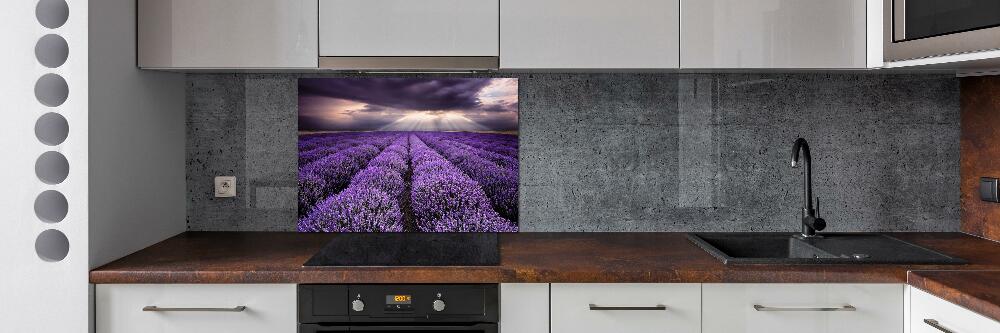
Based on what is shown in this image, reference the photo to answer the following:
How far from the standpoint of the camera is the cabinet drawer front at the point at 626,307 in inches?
73.9

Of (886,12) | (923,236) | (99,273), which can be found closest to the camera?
(99,273)

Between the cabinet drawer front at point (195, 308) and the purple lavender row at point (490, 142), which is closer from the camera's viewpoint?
the cabinet drawer front at point (195, 308)

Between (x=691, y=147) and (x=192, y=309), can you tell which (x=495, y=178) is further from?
(x=192, y=309)

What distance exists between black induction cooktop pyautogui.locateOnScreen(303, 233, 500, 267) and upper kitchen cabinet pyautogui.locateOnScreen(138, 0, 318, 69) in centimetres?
61

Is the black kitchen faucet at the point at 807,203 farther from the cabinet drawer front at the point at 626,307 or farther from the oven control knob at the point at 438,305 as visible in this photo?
the oven control knob at the point at 438,305

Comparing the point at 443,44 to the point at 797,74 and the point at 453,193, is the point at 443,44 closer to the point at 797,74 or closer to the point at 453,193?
the point at 453,193

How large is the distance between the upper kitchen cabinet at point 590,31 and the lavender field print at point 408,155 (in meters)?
0.38

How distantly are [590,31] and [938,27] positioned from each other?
955 mm

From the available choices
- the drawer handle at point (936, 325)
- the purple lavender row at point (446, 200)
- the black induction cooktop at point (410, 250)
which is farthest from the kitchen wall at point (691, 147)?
the drawer handle at point (936, 325)

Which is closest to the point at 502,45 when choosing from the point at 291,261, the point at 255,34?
the point at 255,34

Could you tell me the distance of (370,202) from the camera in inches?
101

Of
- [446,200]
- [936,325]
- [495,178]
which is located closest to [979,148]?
[936,325]
